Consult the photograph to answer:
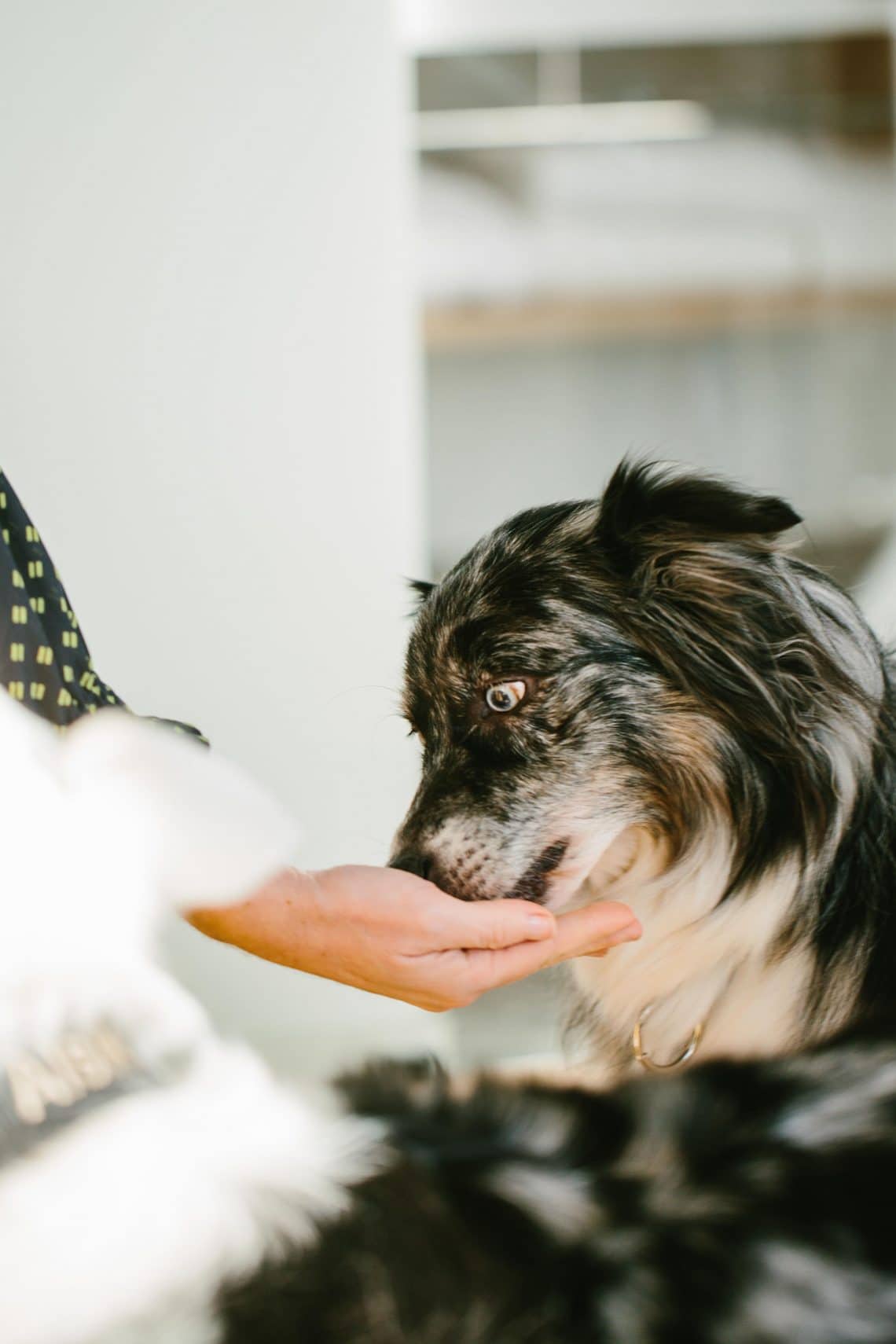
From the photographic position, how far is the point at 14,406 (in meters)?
1.08

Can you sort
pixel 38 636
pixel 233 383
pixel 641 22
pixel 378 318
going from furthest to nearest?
pixel 641 22, pixel 378 318, pixel 233 383, pixel 38 636

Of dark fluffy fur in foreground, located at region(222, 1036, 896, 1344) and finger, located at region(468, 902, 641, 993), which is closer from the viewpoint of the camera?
dark fluffy fur in foreground, located at region(222, 1036, 896, 1344)

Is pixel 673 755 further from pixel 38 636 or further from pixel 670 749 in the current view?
pixel 38 636

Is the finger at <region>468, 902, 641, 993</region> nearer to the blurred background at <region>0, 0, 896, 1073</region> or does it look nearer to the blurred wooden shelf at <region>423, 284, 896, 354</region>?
the blurred background at <region>0, 0, 896, 1073</region>

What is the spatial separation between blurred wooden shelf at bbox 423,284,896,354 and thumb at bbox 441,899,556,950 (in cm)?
196

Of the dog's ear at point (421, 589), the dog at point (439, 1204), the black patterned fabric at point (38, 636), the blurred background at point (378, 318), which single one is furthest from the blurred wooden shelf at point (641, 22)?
the dog at point (439, 1204)

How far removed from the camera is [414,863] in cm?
102

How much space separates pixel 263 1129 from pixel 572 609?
647mm

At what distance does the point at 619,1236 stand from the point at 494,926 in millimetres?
457

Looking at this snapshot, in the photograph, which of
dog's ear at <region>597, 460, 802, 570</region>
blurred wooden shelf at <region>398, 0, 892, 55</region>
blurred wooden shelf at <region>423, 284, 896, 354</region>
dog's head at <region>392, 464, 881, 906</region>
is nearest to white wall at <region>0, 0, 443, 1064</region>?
dog's head at <region>392, 464, 881, 906</region>

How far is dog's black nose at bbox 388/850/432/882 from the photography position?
1.01 metres

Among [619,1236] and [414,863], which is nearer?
[619,1236]

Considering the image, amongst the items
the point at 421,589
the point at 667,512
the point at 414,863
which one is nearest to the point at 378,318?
the point at 421,589

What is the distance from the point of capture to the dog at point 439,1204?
0.46 m
